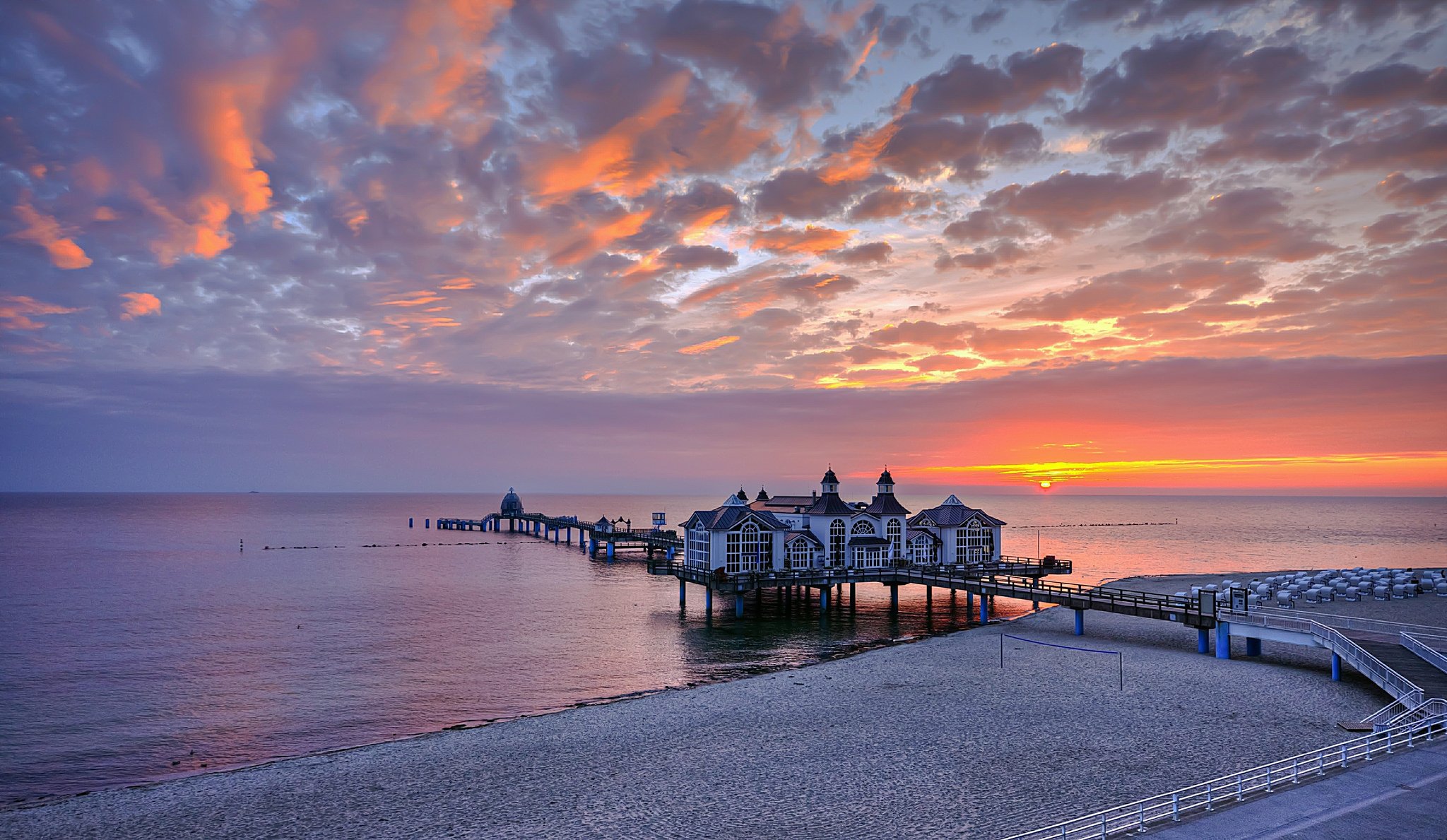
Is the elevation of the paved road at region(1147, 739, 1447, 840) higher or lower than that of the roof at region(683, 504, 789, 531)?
lower

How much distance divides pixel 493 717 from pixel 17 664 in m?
29.8

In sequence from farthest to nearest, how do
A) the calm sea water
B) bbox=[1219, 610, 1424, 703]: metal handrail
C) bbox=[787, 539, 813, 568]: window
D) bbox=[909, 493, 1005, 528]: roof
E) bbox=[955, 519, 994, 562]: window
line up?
bbox=[955, 519, 994, 562]: window → bbox=[909, 493, 1005, 528]: roof → bbox=[787, 539, 813, 568]: window → the calm sea water → bbox=[1219, 610, 1424, 703]: metal handrail

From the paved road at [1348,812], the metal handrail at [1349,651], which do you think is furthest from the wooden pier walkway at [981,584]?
the paved road at [1348,812]

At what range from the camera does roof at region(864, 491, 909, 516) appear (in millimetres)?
66750

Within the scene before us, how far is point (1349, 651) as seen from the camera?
110 ft

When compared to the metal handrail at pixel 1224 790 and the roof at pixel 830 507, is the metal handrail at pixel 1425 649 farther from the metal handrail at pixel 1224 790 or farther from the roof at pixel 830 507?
the roof at pixel 830 507

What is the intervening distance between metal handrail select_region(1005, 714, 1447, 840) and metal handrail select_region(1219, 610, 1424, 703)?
16.6ft

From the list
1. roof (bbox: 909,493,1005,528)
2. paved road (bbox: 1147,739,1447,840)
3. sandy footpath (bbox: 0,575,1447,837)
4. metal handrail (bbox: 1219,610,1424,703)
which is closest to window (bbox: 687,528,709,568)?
roof (bbox: 909,493,1005,528)

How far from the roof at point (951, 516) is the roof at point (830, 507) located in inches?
242

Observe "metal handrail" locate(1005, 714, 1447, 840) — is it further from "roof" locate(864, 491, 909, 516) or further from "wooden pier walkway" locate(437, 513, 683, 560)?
"wooden pier walkway" locate(437, 513, 683, 560)

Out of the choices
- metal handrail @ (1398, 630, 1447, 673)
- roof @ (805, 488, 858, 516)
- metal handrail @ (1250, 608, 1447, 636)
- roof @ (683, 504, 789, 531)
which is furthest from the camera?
roof @ (805, 488, 858, 516)

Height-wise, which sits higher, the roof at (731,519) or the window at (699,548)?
the roof at (731,519)

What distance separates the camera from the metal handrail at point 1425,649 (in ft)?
98.0

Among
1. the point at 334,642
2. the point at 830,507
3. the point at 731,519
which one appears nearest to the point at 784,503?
the point at 830,507
